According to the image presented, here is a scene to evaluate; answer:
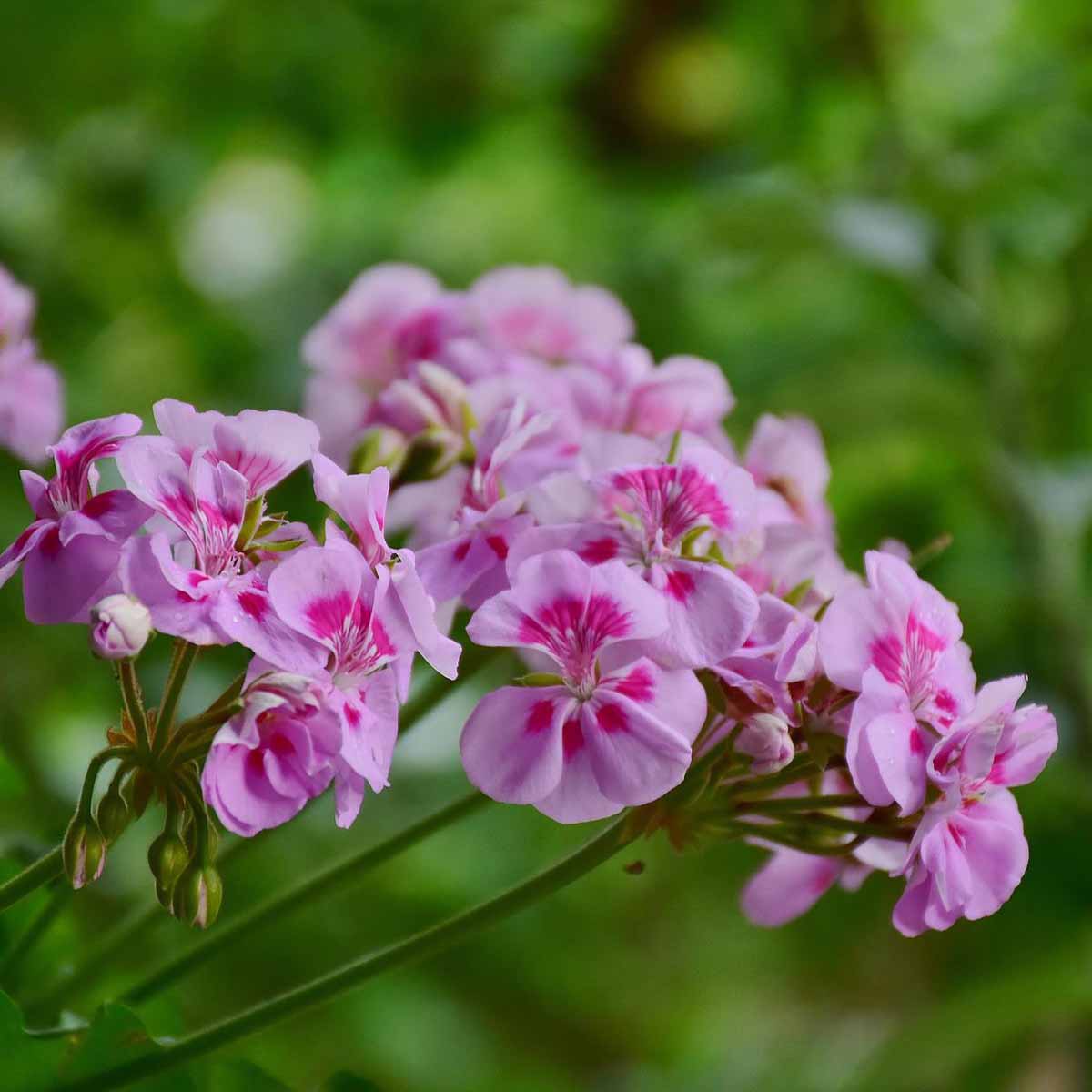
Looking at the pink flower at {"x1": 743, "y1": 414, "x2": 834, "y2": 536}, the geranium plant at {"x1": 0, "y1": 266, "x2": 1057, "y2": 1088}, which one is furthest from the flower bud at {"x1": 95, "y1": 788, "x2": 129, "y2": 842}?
the pink flower at {"x1": 743, "y1": 414, "x2": 834, "y2": 536}

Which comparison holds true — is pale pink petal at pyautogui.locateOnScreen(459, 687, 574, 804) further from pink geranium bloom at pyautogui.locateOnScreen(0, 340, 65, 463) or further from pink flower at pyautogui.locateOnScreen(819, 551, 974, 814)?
pink geranium bloom at pyautogui.locateOnScreen(0, 340, 65, 463)

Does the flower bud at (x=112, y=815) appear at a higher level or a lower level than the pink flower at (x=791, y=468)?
higher

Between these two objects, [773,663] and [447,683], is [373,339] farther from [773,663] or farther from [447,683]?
[773,663]

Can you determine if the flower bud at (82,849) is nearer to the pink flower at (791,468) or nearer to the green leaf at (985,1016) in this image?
the pink flower at (791,468)

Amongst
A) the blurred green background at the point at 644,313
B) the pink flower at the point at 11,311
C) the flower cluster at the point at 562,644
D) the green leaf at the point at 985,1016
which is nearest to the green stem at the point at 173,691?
A: the flower cluster at the point at 562,644

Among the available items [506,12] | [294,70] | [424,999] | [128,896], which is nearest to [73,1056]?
[128,896]

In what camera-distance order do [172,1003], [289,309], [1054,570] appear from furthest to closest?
[289,309]
[1054,570]
[172,1003]

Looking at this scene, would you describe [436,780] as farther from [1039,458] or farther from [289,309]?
[289,309]
